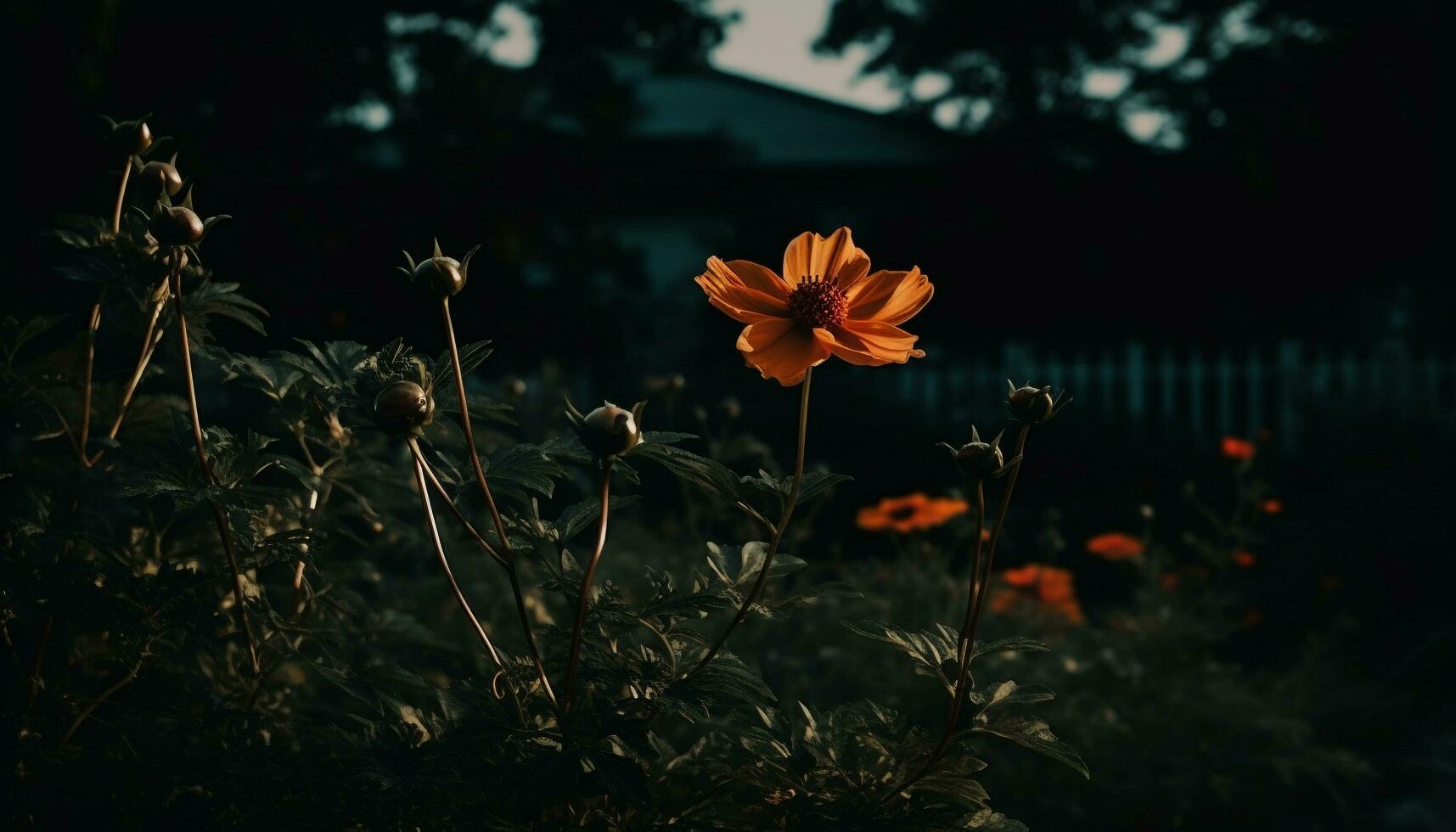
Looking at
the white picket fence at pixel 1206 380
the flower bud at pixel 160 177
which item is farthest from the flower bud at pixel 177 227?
the white picket fence at pixel 1206 380

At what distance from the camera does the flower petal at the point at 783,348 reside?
1.23m

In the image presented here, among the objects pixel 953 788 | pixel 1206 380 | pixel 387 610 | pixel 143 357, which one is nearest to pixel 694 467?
pixel 953 788

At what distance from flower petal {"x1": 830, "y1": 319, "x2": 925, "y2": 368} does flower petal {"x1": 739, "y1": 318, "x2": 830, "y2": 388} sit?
0.02 meters

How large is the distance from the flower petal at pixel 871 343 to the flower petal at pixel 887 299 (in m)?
0.02

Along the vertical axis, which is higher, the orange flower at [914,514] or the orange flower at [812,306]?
the orange flower at [812,306]

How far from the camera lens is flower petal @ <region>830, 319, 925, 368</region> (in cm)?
122

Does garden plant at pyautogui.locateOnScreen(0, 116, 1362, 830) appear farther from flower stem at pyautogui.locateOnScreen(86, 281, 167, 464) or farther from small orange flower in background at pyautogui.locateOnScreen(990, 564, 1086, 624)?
small orange flower in background at pyautogui.locateOnScreen(990, 564, 1086, 624)

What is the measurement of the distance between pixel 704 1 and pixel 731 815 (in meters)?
7.19

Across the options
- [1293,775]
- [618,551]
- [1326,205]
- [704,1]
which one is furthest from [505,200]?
[1326,205]

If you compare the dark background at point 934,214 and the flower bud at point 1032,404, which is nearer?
the flower bud at point 1032,404

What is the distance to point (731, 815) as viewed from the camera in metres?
1.09

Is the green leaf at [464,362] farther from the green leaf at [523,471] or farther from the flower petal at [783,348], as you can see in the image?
the flower petal at [783,348]

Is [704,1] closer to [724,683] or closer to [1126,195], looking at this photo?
[1126,195]

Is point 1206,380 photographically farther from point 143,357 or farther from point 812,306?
point 143,357
